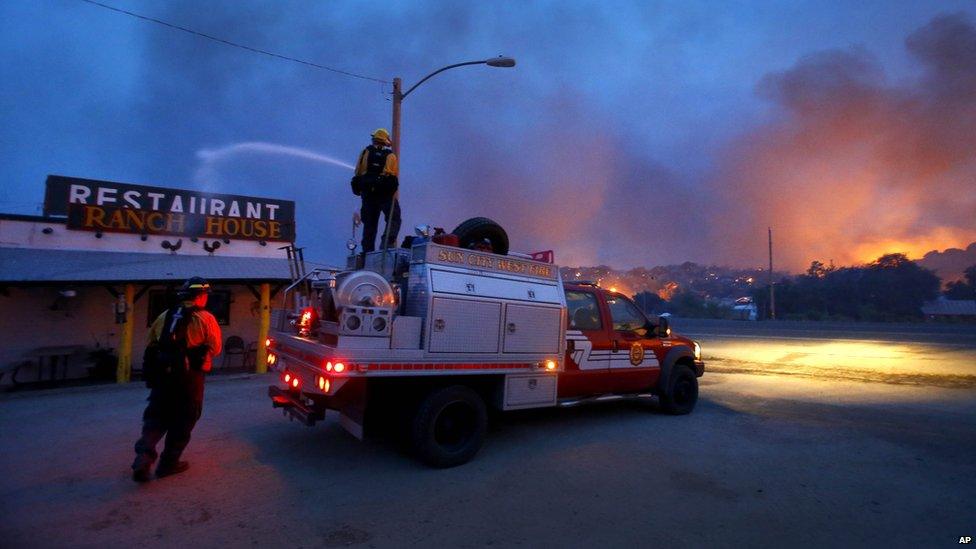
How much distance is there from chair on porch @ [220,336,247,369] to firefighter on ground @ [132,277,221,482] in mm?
9231

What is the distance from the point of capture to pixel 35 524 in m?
3.59

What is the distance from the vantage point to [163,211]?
14500 millimetres

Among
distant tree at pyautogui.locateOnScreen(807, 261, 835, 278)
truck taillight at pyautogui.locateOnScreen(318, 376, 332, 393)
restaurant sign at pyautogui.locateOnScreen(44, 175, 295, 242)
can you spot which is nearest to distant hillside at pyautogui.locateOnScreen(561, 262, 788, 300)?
distant tree at pyautogui.locateOnScreen(807, 261, 835, 278)

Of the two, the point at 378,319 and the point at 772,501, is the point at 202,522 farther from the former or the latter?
the point at 772,501

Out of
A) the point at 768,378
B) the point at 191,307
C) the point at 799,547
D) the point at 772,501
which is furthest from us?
the point at 768,378

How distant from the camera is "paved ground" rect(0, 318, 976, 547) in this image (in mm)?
3533

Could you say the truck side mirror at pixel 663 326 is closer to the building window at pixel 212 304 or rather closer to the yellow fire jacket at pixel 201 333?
the yellow fire jacket at pixel 201 333

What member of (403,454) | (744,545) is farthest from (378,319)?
(744,545)

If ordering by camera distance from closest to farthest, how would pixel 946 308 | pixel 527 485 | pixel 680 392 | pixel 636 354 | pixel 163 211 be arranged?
1. pixel 527 485
2. pixel 636 354
3. pixel 680 392
4. pixel 163 211
5. pixel 946 308

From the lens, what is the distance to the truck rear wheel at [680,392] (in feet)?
23.4

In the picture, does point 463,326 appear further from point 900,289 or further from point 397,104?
point 900,289

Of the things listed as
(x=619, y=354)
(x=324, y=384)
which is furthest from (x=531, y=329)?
(x=324, y=384)

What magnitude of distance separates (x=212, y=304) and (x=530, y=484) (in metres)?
11.6

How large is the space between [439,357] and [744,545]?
283cm
